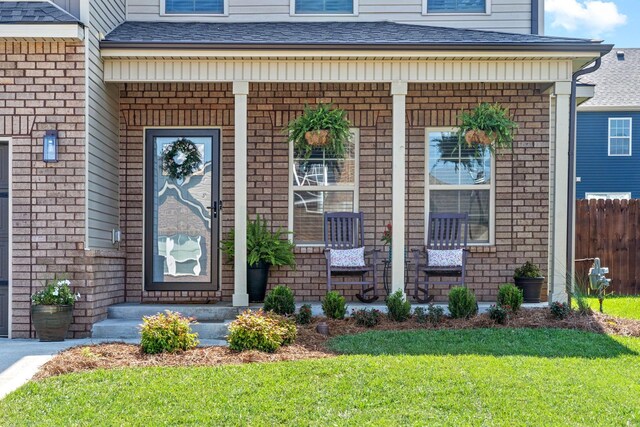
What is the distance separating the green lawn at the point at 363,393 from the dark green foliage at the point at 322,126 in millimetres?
2930

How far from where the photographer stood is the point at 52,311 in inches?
275

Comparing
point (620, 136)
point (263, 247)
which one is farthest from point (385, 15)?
point (620, 136)

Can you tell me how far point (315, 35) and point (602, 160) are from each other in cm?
1331

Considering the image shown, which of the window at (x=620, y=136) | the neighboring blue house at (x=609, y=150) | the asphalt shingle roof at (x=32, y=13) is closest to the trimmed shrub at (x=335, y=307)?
the asphalt shingle roof at (x=32, y=13)

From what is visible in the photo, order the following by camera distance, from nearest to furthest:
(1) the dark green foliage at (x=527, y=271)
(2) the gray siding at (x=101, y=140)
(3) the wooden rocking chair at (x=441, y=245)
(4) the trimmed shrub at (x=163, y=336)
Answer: (4) the trimmed shrub at (x=163, y=336)
(2) the gray siding at (x=101, y=140)
(3) the wooden rocking chair at (x=441, y=245)
(1) the dark green foliage at (x=527, y=271)

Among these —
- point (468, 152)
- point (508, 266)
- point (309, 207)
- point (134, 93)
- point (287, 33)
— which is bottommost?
point (508, 266)

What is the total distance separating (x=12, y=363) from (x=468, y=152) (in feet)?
18.4

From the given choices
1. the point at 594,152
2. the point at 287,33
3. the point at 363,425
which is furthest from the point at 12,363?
the point at 594,152

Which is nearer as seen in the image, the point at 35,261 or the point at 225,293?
the point at 35,261

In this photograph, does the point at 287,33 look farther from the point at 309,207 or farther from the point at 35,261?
the point at 35,261

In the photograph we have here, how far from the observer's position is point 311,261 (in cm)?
892

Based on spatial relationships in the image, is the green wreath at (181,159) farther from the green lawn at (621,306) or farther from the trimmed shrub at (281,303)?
the green lawn at (621,306)

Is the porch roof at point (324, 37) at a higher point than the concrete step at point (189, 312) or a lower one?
higher

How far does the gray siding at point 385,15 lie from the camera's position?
9.25 m
